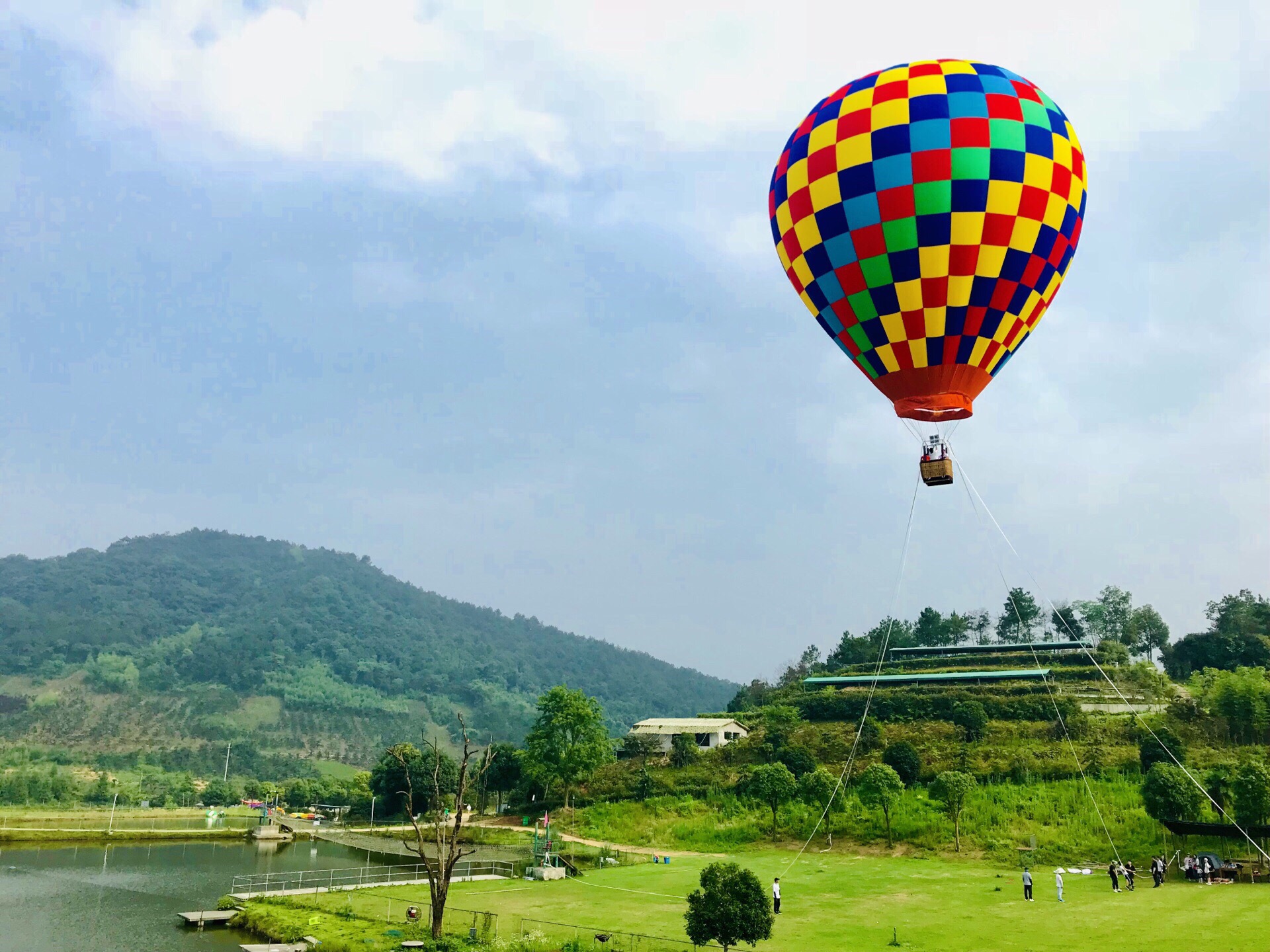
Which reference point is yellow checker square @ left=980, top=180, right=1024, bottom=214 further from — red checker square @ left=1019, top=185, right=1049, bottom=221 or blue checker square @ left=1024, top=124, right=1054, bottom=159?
blue checker square @ left=1024, top=124, right=1054, bottom=159

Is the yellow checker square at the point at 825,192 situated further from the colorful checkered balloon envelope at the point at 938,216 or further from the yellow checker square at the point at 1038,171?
the yellow checker square at the point at 1038,171

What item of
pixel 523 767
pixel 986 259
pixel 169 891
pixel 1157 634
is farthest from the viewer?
pixel 1157 634

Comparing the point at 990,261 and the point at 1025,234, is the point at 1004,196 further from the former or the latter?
the point at 990,261

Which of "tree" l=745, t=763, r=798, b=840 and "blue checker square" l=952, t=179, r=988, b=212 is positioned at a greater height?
"blue checker square" l=952, t=179, r=988, b=212

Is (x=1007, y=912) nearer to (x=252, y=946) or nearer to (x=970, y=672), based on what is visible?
(x=252, y=946)

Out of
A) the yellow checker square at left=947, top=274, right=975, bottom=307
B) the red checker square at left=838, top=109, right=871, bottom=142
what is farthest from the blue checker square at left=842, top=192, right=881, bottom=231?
the yellow checker square at left=947, top=274, right=975, bottom=307

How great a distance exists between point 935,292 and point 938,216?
1.74 metres

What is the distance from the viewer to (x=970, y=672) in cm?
6034

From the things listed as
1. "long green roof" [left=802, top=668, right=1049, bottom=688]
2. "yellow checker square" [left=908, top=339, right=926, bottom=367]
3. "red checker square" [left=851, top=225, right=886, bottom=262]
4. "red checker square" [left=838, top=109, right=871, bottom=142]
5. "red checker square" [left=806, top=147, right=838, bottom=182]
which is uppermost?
"red checker square" [left=838, top=109, right=871, bottom=142]

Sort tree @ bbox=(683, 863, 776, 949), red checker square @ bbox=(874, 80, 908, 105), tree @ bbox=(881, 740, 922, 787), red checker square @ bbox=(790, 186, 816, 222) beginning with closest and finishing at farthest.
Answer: tree @ bbox=(683, 863, 776, 949), red checker square @ bbox=(874, 80, 908, 105), red checker square @ bbox=(790, 186, 816, 222), tree @ bbox=(881, 740, 922, 787)

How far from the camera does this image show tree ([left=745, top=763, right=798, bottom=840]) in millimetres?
37719

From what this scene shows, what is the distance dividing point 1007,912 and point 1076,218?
1826cm

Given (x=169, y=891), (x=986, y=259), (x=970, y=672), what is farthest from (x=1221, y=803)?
(x=169, y=891)

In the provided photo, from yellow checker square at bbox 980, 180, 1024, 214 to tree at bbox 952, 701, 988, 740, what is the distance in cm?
3699
